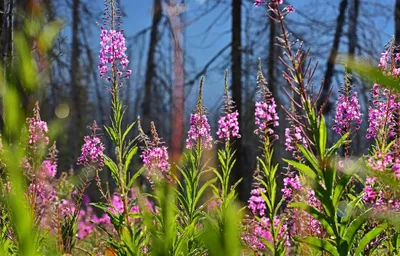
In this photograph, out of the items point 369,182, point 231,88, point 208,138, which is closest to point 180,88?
point 369,182

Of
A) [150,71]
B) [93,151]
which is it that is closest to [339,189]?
[93,151]

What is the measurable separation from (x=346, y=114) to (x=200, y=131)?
92cm

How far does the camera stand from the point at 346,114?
3.10m

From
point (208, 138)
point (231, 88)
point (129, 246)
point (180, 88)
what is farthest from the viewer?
point (231, 88)

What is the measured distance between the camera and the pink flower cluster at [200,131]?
3.44 meters

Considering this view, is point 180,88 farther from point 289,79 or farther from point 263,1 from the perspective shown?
point 263,1

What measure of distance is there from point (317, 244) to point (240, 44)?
454 inches

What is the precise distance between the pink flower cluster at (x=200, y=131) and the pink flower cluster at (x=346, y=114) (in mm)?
831

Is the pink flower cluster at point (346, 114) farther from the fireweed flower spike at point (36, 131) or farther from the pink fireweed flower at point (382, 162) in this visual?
the fireweed flower spike at point (36, 131)

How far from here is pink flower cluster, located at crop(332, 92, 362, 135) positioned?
121 inches

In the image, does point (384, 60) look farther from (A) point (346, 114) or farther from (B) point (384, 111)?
(A) point (346, 114)

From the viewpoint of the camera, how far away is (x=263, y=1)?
2.25m

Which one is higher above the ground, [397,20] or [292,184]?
[397,20]

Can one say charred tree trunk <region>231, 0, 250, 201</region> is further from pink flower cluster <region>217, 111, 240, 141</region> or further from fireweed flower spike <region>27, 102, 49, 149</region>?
fireweed flower spike <region>27, 102, 49, 149</region>
